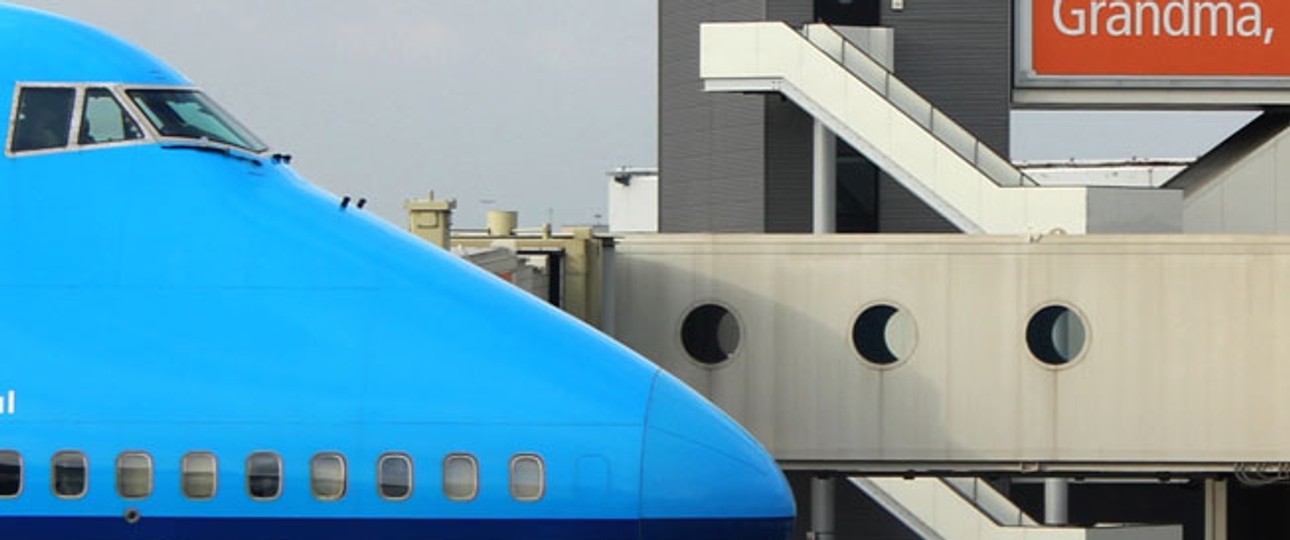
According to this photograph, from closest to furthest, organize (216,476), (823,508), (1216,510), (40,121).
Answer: (216,476) < (40,121) < (1216,510) < (823,508)

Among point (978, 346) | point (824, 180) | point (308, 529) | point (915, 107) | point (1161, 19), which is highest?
point (1161, 19)

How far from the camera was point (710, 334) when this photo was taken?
38594 mm

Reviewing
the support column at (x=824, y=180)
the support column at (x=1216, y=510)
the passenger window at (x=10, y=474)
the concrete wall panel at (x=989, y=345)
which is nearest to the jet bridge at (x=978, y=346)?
the concrete wall panel at (x=989, y=345)

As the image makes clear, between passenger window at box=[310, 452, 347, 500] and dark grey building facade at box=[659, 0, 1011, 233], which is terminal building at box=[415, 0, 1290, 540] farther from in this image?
passenger window at box=[310, 452, 347, 500]

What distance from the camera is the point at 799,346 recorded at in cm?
3841

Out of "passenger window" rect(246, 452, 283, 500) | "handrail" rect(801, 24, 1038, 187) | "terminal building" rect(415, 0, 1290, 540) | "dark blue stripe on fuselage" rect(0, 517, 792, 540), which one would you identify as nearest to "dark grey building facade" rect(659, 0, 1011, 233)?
"terminal building" rect(415, 0, 1290, 540)

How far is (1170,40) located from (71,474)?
128ft

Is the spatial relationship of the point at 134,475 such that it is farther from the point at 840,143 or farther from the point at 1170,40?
the point at 840,143

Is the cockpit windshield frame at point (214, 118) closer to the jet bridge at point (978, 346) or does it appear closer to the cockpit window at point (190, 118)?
the cockpit window at point (190, 118)

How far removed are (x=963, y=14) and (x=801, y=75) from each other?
7715mm

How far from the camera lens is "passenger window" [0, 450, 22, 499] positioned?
79.2 feet

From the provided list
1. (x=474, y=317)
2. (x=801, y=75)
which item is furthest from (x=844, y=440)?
(x=801, y=75)

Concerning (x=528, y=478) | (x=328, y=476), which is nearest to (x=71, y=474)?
(x=328, y=476)

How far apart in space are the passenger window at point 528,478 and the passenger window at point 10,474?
4.33m
